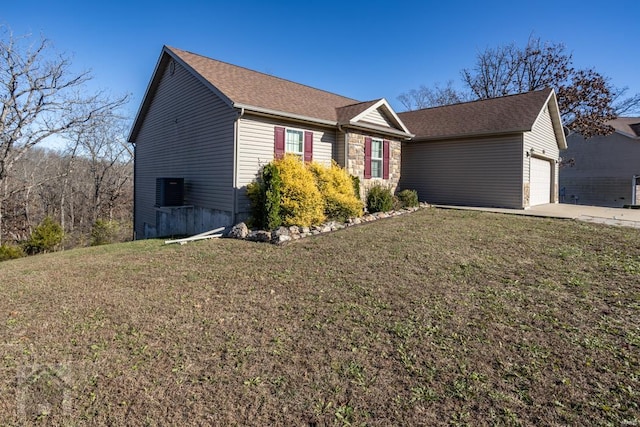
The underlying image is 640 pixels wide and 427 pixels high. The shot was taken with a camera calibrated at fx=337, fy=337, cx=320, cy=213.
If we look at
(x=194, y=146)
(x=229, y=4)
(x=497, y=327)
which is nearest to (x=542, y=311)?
(x=497, y=327)

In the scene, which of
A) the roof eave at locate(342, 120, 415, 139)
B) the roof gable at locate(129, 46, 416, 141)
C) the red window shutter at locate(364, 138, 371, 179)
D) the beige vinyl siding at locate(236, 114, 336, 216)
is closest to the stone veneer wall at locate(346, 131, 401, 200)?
the red window shutter at locate(364, 138, 371, 179)

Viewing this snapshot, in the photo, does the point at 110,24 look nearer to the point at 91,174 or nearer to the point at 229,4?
the point at 229,4

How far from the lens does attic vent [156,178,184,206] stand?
1094cm

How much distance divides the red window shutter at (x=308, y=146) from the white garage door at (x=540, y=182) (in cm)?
926

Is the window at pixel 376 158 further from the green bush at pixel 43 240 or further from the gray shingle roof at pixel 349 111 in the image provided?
the green bush at pixel 43 240

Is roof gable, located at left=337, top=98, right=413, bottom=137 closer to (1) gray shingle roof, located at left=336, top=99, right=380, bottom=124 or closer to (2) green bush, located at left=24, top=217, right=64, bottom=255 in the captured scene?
(1) gray shingle roof, located at left=336, top=99, right=380, bottom=124

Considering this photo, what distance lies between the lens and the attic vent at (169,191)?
10.9 m

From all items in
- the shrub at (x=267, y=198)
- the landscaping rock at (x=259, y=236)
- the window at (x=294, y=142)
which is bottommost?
the landscaping rock at (x=259, y=236)

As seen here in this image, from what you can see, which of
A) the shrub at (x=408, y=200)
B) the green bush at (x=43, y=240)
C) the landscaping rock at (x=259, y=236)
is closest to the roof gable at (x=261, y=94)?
the shrub at (x=408, y=200)

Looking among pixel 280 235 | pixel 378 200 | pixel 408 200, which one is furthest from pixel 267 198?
pixel 408 200

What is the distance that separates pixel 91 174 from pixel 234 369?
90.6 ft

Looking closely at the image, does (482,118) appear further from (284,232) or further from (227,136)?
(284,232)

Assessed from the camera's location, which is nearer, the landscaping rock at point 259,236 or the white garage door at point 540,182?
the landscaping rock at point 259,236

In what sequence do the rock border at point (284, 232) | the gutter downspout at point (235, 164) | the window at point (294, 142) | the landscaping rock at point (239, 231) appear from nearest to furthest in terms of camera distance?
the rock border at point (284, 232)
the landscaping rock at point (239, 231)
the gutter downspout at point (235, 164)
the window at point (294, 142)
